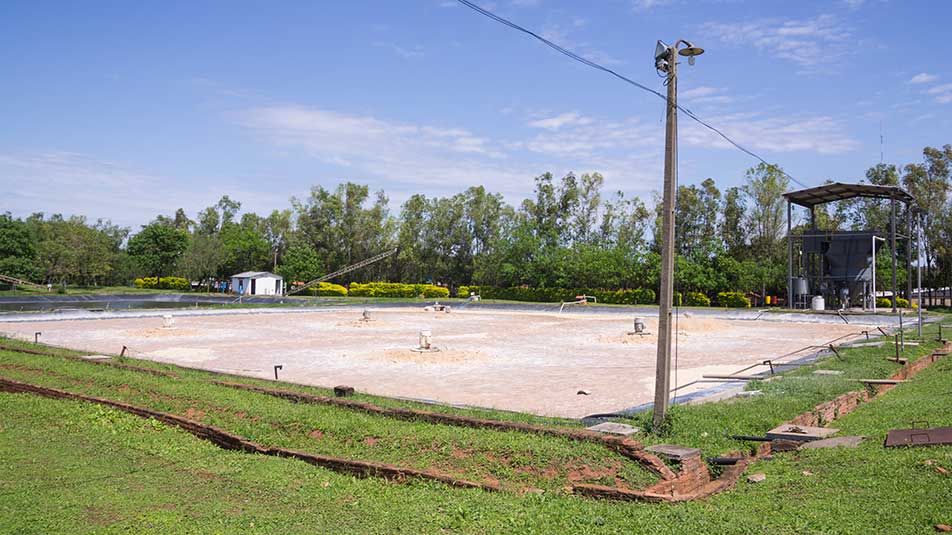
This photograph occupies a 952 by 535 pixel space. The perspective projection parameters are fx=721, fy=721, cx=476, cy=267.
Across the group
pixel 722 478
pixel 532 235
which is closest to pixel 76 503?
pixel 722 478

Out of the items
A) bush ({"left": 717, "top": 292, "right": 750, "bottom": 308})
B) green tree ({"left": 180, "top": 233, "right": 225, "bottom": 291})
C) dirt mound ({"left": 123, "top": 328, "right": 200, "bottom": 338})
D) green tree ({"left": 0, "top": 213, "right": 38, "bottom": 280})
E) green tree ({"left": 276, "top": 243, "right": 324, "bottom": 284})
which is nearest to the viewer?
dirt mound ({"left": 123, "top": 328, "right": 200, "bottom": 338})

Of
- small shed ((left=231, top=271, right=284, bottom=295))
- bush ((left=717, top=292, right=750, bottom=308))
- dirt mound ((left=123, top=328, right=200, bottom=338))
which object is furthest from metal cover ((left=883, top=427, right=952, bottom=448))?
small shed ((left=231, top=271, right=284, bottom=295))

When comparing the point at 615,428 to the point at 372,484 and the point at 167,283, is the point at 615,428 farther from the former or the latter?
the point at 167,283

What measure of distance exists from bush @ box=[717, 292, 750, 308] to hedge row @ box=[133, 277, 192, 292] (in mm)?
55904

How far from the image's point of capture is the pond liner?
7.39 meters

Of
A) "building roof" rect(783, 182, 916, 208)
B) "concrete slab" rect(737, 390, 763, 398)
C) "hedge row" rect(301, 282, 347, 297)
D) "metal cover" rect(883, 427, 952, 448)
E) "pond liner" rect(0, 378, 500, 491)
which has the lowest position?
"pond liner" rect(0, 378, 500, 491)

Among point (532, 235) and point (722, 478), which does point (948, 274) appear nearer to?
point (532, 235)

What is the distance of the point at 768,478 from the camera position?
7.39m

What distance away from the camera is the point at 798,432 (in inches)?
363

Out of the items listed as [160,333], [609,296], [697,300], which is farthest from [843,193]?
[160,333]

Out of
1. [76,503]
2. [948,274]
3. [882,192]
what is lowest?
[76,503]

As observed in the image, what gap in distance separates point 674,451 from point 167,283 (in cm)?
8040

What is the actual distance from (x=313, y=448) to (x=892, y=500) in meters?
6.17

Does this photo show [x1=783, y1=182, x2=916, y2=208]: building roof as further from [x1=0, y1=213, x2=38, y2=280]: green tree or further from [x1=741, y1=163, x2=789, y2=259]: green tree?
[x1=0, y1=213, x2=38, y2=280]: green tree
